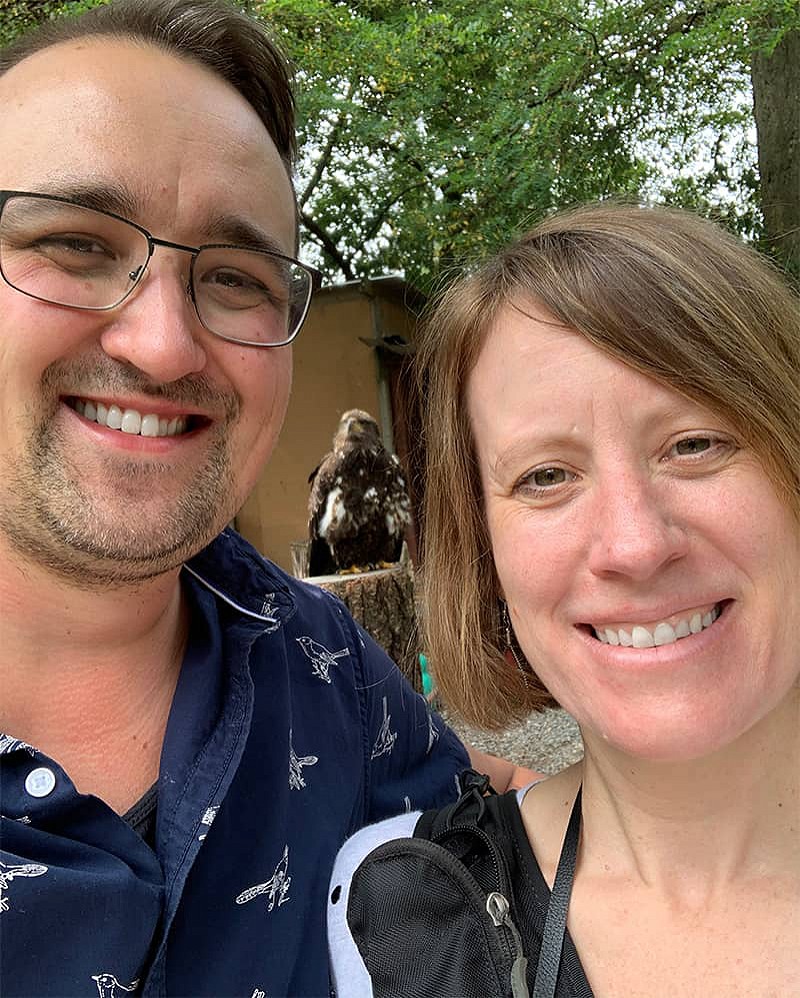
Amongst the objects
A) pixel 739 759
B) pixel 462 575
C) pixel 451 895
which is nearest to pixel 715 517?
pixel 739 759

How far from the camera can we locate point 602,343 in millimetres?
1066

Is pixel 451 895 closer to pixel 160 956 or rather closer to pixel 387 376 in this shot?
pixel 160 956

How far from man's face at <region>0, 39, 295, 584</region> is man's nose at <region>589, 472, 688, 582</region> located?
729mm

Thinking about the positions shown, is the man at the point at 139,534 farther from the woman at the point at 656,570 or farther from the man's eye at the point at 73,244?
the woman at the point at 656,570

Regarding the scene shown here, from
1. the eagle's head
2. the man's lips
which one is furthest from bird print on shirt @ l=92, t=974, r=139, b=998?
the eagle's head

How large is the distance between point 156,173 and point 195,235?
114 mm

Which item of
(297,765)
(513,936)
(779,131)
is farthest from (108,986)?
(779,131)

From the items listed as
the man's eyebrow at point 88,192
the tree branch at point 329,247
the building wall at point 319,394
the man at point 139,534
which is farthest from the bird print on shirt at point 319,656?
the building wall at point 319,394

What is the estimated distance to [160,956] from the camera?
3.99ft

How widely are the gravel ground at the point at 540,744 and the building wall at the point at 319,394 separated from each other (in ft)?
13.1

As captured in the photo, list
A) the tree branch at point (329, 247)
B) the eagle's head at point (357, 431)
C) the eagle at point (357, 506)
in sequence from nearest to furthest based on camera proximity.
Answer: the eagle at point (357, 506) < the eagle's head at point (357, 431) < the tree branch at point (329, 247)

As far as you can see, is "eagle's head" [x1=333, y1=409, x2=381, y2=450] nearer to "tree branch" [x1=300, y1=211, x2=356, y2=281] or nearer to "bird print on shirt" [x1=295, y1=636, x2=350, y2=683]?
"tree branch" [x1=300, y1=211, x2=356, y2=281]

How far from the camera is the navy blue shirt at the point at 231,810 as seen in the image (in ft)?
3.85

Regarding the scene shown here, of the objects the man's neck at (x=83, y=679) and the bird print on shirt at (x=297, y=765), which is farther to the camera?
the bird print on shirt at (x=297, y=765)
